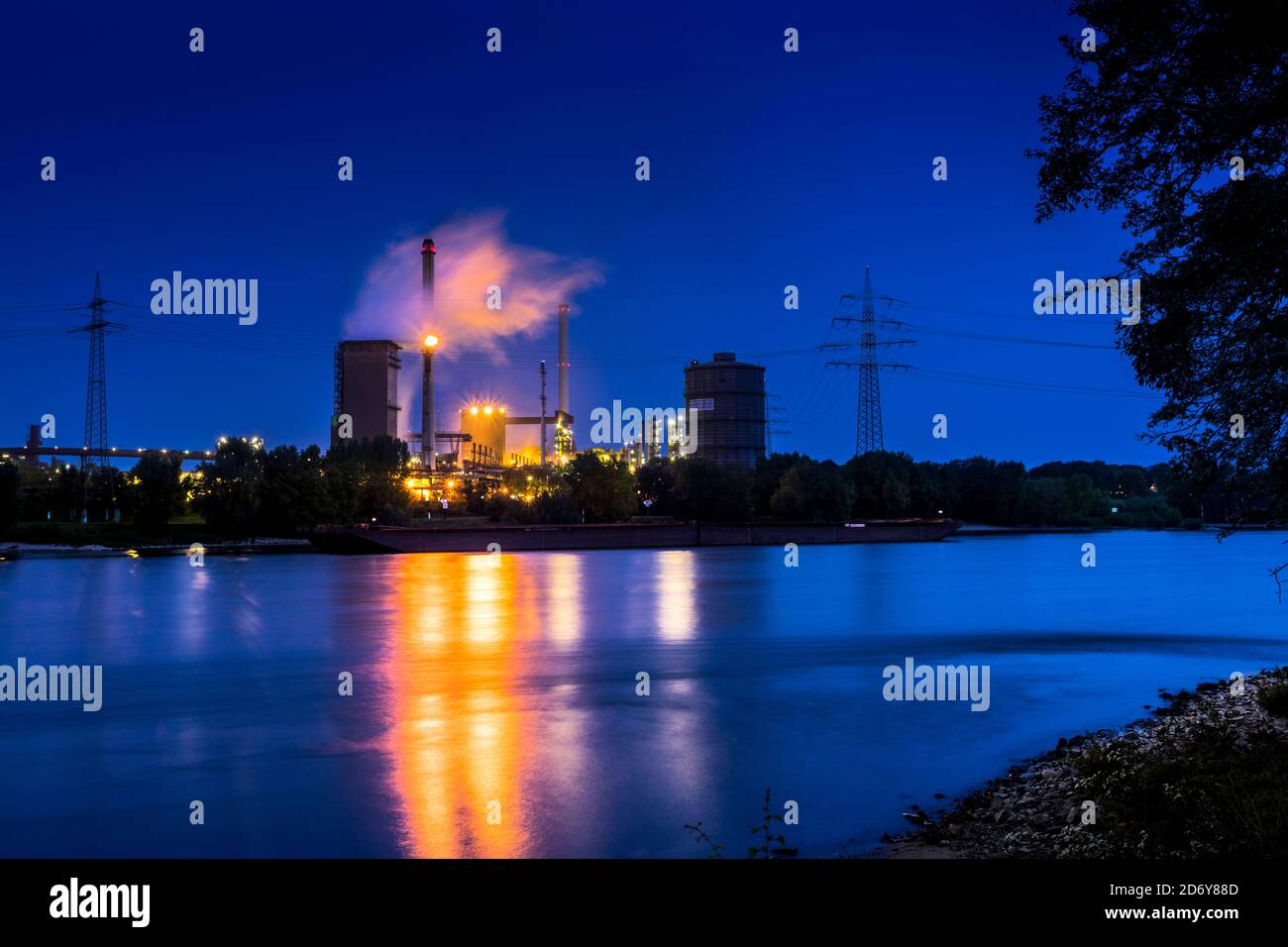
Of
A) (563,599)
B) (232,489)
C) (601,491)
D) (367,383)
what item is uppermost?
(367,383)

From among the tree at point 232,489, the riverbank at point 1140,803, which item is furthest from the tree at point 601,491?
the riverbank at point 1140,803

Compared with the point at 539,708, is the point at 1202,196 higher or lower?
higher

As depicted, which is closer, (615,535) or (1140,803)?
(1140,803)

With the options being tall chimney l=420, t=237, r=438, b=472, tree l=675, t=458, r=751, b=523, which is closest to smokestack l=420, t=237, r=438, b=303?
tall chimney l=420, t=237, r=438, b=472

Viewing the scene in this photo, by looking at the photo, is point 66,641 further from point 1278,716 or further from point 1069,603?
point 1069,603

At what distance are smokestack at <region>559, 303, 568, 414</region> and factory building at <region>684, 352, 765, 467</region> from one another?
3399 cm

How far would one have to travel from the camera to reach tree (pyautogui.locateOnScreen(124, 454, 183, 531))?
321 ft

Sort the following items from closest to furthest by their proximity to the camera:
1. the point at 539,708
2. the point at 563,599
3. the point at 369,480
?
the point at 539,708
the point at 563,599
the point at 369,480

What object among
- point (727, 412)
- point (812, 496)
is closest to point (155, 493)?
point (812, 496)

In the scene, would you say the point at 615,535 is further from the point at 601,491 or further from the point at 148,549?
the point at 148,549

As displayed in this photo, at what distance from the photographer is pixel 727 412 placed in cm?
17375

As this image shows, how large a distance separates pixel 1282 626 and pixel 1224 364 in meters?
34.9

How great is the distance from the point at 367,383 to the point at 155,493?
98.2 meters
